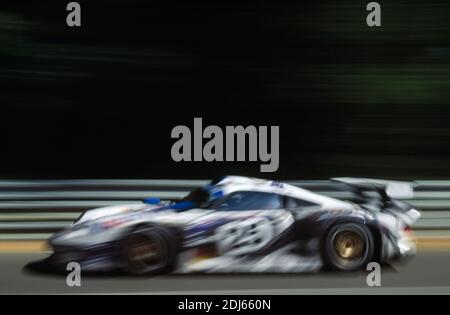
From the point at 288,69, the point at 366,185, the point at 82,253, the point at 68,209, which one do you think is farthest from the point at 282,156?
the point at 82,253

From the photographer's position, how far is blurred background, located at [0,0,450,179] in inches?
320

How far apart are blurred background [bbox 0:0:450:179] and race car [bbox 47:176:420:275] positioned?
2.03 meters

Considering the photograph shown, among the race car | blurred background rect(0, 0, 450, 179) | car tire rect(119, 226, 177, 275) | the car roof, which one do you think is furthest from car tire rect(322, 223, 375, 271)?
blurred background rect(0, 0, 450, 179)

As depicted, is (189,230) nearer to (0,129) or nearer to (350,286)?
(350,286)

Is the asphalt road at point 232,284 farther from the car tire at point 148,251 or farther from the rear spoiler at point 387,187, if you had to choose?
the rear spoiler at point 387,187

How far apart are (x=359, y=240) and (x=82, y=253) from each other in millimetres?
2372

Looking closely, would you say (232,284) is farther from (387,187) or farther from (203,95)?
(203,95)

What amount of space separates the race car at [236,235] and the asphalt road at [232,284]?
100 millimetres

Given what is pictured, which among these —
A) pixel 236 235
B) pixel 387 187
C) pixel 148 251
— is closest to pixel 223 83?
pixel 387 187

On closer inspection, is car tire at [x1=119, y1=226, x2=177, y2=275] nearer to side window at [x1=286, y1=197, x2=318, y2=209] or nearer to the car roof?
the car roof

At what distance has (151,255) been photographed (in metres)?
5.66

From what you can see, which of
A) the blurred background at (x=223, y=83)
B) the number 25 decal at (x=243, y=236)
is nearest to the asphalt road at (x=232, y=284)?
the number 25 decal at (x=243, y=236)

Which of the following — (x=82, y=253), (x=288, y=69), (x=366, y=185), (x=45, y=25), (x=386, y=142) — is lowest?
(x=82, y=253)

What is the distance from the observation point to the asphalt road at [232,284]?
5508 millimetres
